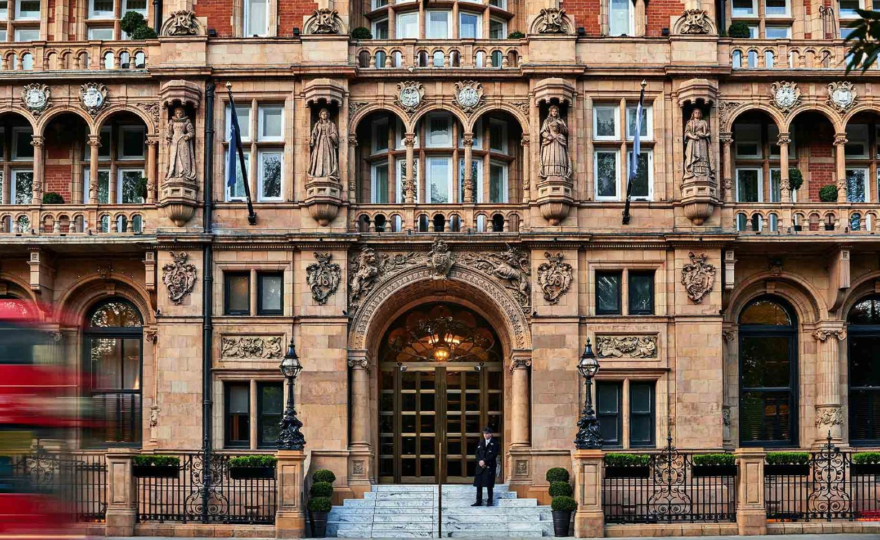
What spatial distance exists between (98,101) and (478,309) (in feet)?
37.7

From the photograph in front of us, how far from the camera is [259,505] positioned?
2956 cm

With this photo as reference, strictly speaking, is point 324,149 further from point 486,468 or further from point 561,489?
point 561,489

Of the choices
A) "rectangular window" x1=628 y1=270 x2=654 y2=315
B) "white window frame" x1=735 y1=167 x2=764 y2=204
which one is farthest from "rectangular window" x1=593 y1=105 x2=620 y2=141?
"white window frame" x1=735 y1=167 x2=764 y2=204

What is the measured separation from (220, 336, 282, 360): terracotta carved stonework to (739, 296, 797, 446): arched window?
40.5 ft

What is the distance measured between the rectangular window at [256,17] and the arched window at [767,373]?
1510cm

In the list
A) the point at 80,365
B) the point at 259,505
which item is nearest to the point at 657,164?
the point at 259,505

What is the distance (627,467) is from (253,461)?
29.3 feet

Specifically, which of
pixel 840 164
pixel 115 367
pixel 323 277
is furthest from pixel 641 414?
pixel 115 367

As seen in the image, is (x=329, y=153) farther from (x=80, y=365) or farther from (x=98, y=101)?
(x=80, y=365)

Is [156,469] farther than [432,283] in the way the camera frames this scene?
No

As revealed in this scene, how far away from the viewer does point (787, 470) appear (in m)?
29.1

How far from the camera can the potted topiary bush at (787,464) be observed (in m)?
29.0

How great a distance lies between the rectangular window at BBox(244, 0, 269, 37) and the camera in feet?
109

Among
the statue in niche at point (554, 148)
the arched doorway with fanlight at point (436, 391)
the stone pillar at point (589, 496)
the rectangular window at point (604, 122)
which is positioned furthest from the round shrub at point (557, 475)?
the rectangular window at point (604, 122)
